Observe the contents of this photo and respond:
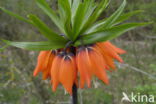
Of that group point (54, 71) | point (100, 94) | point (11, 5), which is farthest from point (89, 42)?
point (100, 94)

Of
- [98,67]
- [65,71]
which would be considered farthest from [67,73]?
[98,67]

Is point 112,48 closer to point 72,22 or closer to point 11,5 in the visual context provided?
point 72,22

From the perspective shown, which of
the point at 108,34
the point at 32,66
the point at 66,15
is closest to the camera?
the point at 108,34

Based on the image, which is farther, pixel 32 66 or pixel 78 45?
pixel 32 66

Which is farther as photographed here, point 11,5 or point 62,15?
point 11,5

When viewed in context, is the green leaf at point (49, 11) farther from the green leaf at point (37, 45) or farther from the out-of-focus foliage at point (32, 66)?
the out-of-focus foliage at point (32, 66)

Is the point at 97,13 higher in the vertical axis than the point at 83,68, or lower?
higher

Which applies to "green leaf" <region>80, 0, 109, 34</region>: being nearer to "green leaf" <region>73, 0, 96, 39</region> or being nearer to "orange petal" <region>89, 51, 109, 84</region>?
"green leaf" <region>73, 0, 96, 39</region>

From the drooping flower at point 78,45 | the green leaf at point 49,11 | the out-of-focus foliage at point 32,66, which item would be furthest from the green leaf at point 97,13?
the out-of-focus foliage at point 32,66

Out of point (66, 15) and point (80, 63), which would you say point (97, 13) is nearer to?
point (66, 15)

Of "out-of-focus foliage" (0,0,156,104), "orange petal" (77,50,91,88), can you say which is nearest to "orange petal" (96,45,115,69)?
"orange petal" (77,50,91,88)

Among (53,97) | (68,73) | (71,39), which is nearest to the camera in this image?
(68,73)
